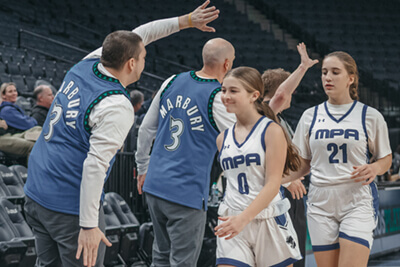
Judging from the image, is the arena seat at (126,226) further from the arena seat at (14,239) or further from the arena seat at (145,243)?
the arena seat at (14,239)

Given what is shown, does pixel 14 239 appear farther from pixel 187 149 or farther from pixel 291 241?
pixel 291 241

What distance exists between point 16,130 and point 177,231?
11.8 ft

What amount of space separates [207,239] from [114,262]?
991 millimetres

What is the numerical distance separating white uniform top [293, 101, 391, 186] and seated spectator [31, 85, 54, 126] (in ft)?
12.5

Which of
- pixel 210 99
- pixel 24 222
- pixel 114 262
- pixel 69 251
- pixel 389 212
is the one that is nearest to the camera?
pixel 69 251

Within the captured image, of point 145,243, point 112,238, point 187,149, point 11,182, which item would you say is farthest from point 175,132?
point 11,182

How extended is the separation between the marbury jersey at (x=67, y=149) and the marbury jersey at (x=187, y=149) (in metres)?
0.82

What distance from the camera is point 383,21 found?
18797mm

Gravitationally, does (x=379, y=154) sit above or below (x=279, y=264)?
above

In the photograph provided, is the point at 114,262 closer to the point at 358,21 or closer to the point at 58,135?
the point at 58,135

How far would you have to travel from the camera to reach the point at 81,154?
95.9 inches

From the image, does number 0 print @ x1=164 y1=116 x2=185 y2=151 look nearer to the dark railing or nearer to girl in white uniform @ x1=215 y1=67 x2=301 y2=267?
girl in white uniform @ x1=215 y1=67 x2=301 y2=267

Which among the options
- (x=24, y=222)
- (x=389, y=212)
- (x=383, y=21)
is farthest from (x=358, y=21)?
(x=24, y=222)

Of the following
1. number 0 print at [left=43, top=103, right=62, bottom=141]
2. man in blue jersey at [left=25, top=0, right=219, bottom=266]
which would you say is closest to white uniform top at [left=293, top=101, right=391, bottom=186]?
man in blue jersey at [left=25, top=0, right=219, bottom=266]
